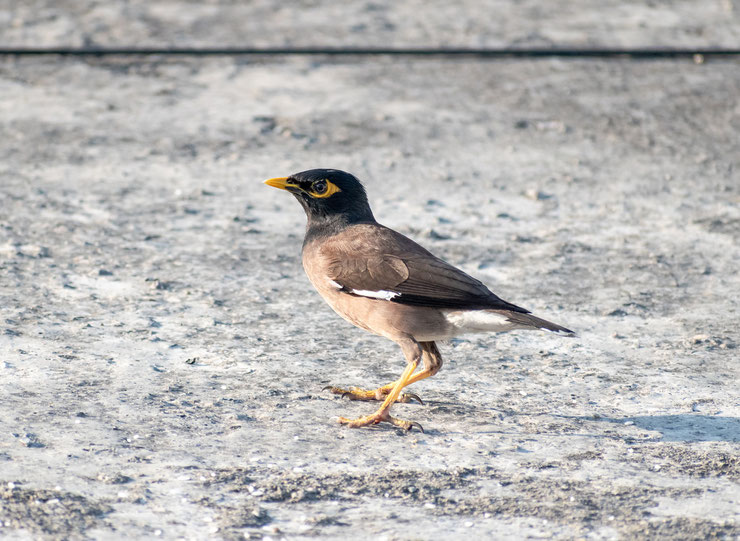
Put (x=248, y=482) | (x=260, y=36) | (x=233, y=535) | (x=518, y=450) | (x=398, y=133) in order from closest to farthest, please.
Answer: (x=233, y=535) → (x=248, y=482) → (x=518, y=450) → (x=398, y=133) → (x=260, y=36)

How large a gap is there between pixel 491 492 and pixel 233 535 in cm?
108

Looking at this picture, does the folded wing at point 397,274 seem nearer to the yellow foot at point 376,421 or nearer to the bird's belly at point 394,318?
the bird's belly at point 394,318

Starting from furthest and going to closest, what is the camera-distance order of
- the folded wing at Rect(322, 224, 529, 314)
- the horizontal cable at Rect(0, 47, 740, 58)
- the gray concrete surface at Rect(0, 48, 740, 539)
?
the horizontal cable at Rect(0, 47, 740, 58), the folded wing at Rect(322, 224, 529, 314), the gray concrete surface at Rect(0, 48, 740, 539)

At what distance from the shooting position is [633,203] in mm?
8258

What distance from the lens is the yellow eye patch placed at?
584 centimetres

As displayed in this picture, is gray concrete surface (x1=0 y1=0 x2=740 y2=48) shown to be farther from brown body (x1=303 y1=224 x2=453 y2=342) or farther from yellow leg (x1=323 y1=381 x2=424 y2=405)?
yellow leg (x1=323 y1=381 x2=424 y2=405)

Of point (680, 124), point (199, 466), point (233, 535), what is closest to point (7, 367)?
point (199, 466)

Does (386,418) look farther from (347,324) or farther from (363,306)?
(347,324)

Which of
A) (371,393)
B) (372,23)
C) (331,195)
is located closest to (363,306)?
(371,393)

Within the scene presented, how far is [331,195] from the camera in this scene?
5.85 meters

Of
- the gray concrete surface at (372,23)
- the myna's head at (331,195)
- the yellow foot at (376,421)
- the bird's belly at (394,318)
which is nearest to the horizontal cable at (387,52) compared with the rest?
the gray concrete surface at (372,23)

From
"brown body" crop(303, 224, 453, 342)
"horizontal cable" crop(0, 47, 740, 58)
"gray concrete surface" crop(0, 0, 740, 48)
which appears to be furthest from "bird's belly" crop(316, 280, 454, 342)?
"gray concrete surface" crop(0, 0, 740, 48)

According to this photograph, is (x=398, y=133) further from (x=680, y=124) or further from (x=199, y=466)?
(x=199, y=466)

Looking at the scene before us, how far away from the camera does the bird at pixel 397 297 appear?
5047 millimetres
